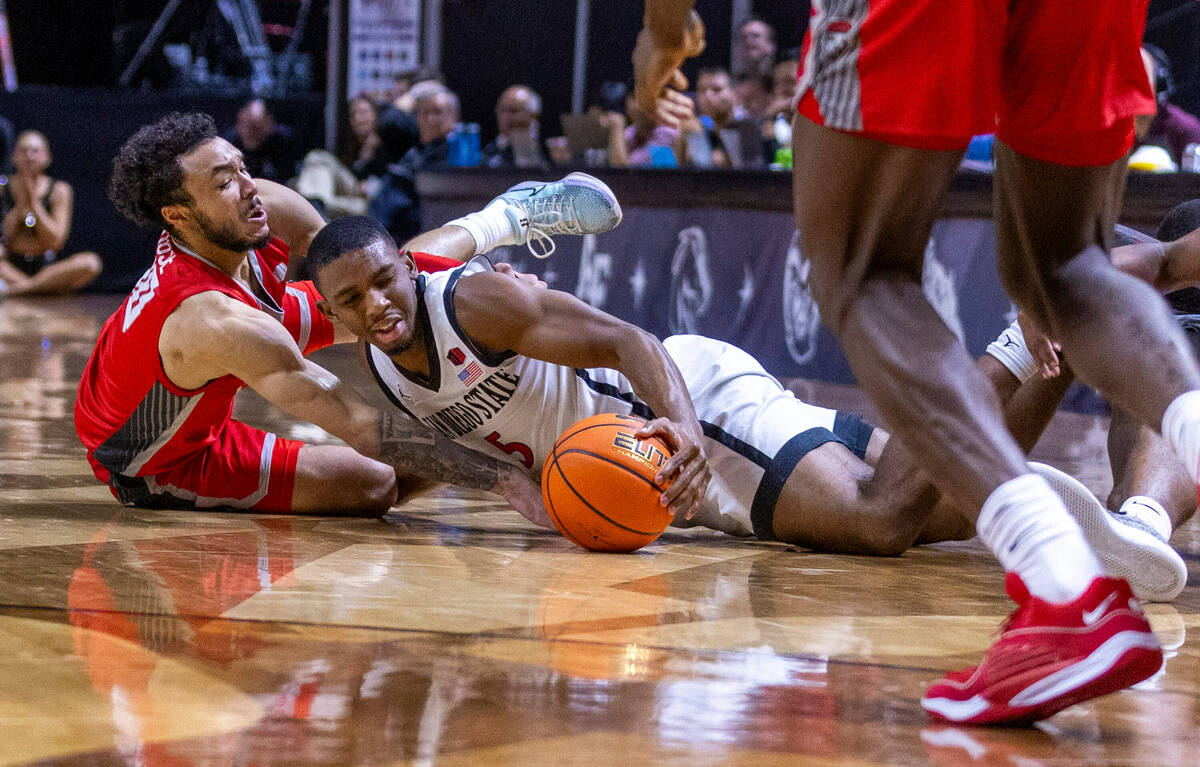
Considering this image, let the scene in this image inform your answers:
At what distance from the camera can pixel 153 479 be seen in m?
3.72

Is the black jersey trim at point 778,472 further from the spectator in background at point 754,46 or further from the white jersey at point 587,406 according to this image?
the spectator in background at point 754,46

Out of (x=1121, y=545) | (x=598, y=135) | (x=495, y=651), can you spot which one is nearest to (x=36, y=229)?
(x=598, y=135)

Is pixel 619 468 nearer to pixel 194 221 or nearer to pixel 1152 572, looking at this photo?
pixel 1152 572

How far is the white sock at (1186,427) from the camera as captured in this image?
1631mm

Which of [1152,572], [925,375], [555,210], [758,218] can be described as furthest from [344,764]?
[758,218]

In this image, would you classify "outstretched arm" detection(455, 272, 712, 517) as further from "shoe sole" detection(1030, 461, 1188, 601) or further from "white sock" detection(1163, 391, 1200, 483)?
"white sock" detection(1163, 391, 1200, 483)

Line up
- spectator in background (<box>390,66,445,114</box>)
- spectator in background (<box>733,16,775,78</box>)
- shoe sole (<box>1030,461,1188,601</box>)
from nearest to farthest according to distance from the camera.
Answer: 1. shoe sole (<box>1030,461,1188,601</box>)
2. spectator in background (<box>733,16,775,78</box>)
3. spectator in background (<box>390,66,445,114</box>)

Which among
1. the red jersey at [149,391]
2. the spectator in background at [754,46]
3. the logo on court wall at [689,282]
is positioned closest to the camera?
the red jersey at [149,391]

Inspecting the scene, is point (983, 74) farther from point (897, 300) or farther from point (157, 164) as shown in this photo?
point (157, 164)

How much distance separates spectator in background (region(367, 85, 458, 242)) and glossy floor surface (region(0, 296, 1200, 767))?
726cm

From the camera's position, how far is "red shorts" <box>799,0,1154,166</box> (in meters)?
1.71

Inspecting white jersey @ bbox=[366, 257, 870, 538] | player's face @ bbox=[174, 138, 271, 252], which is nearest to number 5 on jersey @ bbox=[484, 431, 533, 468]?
white jersey @ bbox=[366, 257, 870, 538]

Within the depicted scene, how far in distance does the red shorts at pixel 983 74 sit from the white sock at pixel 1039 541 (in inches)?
18.0

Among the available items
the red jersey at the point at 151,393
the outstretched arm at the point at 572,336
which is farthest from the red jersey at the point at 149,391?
the outstretched arm at the point at 572,336
